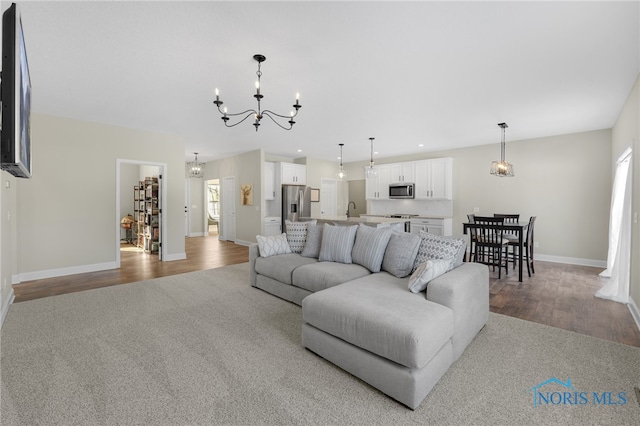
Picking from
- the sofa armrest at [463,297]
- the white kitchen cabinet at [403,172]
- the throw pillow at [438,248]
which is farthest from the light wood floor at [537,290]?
the white kitchen cabinet at [403,172]

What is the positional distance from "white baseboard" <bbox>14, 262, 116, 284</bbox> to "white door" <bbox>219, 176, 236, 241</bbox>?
3788 mm

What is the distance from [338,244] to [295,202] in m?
4.92

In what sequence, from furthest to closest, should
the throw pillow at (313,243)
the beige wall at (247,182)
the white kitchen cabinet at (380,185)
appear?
the white kitchen cabinet at (380,185), the beige wall at (247,182), the throw pillow at (313,243)

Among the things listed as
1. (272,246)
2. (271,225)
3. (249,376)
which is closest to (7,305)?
(272,246)

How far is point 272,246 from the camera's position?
410 centimetres

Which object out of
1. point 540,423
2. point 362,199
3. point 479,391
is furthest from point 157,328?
point 362,199

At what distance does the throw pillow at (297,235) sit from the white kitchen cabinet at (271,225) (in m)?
3.68

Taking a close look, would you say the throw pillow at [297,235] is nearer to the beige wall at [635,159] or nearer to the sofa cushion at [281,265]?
the sofa cushion at [281,265]

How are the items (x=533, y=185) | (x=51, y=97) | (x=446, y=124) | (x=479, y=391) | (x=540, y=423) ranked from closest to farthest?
(x=540, y=423) → (x=479, y=391) → (x=51, y=97) → (x=446, y=124) → (x=533, y=185)

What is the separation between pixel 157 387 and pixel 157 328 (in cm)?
104

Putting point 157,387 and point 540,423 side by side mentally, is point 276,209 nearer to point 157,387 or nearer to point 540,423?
point 157,387

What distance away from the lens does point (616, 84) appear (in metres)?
3.40

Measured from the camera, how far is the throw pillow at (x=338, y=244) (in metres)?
3.54

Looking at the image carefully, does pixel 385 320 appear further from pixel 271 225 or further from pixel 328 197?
pixel 328 197
